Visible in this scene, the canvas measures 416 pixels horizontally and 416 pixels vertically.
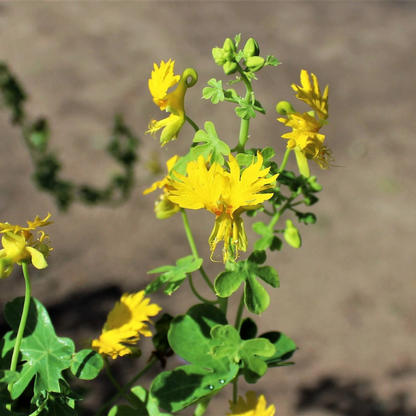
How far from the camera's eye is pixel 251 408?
1.11 m

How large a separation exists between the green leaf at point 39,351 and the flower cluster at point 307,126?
57cm

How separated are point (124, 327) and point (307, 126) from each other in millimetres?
551

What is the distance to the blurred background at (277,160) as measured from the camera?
331cm

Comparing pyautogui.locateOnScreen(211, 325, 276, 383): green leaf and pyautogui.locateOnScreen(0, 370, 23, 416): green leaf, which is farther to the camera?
pyautogui.locateOnScreen(211, 325, 276, 383): green leaf

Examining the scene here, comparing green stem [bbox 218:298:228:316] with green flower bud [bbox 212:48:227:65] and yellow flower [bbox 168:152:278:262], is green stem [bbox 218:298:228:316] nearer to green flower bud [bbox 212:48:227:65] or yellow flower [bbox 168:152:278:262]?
yellow flower [bbox 168:152:278:262]

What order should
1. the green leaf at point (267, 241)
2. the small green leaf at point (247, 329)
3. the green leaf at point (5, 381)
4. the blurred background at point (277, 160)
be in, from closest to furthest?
the green leaf at point (5, 381) < the green leaf at point (267, 241) < the small green leaf at point (247, 329) < the blurred background at point (277, 160)

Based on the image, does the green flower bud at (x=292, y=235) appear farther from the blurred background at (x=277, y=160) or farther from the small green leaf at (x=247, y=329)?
the blurred background at (x=277, y=160)

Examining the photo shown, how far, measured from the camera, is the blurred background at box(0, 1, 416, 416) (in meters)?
3.31

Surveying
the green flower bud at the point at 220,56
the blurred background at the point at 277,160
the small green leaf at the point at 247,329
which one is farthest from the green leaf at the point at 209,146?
the blurred background at the point at 277,160

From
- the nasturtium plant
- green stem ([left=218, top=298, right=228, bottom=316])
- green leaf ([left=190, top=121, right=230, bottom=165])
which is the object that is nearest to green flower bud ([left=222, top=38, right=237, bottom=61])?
the nasturtium plant

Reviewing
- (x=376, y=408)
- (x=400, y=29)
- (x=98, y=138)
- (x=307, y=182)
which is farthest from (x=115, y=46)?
(x=307, y=182)

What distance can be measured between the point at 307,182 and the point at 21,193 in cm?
350

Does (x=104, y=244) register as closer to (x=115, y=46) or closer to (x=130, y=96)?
(x=130, y=96)

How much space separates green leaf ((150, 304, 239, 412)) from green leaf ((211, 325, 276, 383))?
3cm
